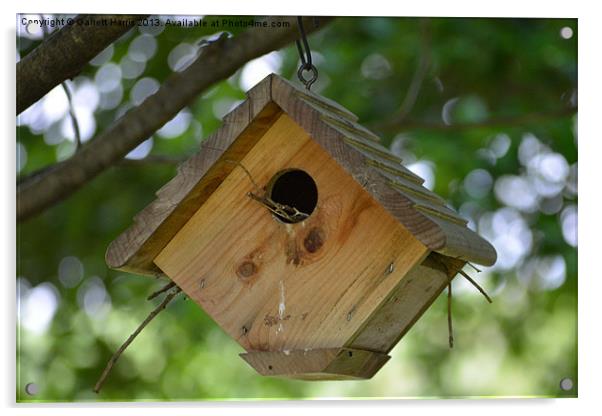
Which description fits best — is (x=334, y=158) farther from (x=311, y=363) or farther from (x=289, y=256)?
(x=311, y=363)

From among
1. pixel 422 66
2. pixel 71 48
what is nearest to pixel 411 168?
pixel 422 66

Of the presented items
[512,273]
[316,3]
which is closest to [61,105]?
[316,3]

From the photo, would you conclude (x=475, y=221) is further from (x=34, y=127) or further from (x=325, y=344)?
(x=325, y=344)

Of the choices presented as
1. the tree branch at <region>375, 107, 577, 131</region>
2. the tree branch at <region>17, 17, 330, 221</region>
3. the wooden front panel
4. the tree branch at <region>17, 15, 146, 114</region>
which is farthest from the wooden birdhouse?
the tree branch at <region>375, 107, 577, 131</region>

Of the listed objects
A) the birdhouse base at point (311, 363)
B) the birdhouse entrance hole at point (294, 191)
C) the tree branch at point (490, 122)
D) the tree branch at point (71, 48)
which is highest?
the tree branch at point (490, 122)

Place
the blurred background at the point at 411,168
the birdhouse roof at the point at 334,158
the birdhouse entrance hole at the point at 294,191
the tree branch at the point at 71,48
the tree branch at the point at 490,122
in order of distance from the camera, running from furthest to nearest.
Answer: the blurred background at the point at 411,168, the tree branch at the point at 490,122, the tree branch at the point at 71,48, the birdhouse entrance hole at the point at 294,191, the birdhouse roof at the point at 334,158

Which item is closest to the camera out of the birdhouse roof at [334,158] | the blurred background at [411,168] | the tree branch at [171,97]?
the birdhouse roof at [334,158]

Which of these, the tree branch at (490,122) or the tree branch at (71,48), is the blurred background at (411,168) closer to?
the tree branch at (490,122)

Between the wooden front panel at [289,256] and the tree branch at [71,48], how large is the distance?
38cm

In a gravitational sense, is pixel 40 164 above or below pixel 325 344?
above

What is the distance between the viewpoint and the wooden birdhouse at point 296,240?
160 centimetres

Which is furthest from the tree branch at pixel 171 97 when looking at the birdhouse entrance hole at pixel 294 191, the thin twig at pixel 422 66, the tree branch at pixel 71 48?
the thin twig at pixel 422 66

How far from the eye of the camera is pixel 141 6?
221 centimetres
